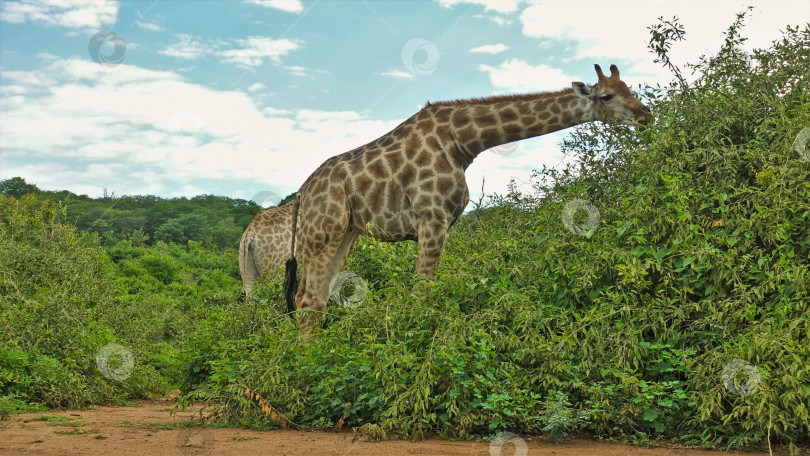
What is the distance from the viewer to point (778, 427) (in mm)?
5230

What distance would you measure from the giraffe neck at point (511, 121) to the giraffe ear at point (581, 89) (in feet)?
0.22

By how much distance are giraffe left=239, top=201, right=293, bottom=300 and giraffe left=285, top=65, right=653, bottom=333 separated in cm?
443

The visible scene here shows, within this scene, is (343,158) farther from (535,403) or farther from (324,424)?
(535,403)

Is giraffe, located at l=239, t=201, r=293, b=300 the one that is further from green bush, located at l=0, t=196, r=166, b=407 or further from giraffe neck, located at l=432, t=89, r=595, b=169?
giraffe neck, located at l=432, t=89, r=595, b=169

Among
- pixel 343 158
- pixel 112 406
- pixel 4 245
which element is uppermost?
pixel 343 158

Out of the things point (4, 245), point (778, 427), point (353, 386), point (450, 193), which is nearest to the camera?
point (778, 427)

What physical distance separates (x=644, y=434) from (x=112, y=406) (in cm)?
595

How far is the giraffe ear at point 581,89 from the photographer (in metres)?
8.21

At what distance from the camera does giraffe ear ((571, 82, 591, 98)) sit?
821cm

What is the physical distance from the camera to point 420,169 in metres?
8.05

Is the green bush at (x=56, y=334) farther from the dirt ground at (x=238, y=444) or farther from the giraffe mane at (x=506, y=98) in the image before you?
the giraffe mane at (x=506, y=98)

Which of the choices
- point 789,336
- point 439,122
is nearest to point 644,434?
point 789,336

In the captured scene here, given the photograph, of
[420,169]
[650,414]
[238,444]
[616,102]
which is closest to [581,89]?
[616,102]

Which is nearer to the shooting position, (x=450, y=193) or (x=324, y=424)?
(x=324, y=424)
